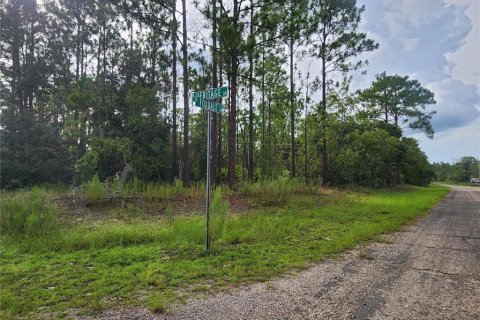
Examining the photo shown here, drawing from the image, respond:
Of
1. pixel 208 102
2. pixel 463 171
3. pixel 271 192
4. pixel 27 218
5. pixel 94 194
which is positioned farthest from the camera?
pixel 463 171

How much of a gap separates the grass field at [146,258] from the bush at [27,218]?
0.20m

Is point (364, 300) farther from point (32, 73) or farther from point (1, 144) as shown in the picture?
point (32, 73)

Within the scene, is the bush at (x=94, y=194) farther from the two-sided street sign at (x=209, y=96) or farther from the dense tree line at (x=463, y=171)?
the dense tree line at (x=463, y=171)

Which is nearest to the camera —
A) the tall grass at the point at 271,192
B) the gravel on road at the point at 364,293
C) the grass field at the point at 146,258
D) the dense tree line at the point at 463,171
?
the gravel on road at the point at 364,293

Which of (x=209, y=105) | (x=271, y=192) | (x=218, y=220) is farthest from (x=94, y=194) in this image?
(x=209, y=105)

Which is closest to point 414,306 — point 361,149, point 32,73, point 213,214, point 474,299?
point 474,299

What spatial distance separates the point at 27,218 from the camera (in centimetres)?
624

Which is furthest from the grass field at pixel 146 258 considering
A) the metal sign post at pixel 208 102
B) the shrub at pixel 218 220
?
the metal sign post at pixel 208 102

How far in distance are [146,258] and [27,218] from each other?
10.5 feet

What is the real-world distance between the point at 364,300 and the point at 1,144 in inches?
757

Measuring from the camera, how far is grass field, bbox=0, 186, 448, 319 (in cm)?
339

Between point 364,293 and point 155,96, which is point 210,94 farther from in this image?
point 155,96

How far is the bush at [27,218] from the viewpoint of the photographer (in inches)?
241

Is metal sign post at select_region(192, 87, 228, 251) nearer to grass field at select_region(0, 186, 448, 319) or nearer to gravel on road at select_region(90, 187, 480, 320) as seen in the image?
grass field at select_region(0, 186, 448, 319)
